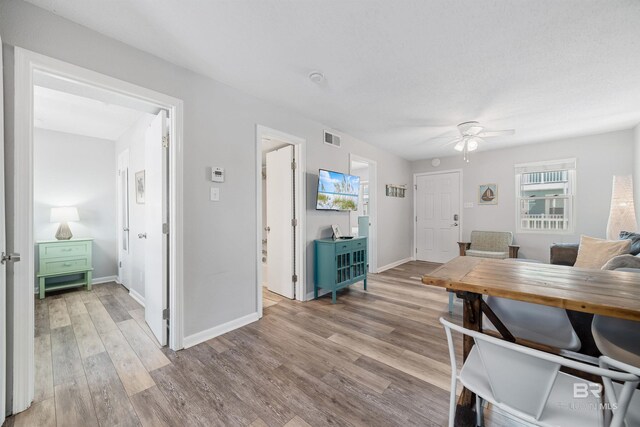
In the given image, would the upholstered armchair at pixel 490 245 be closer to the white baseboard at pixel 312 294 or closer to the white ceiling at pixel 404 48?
the white ceiling at pixel 404 48

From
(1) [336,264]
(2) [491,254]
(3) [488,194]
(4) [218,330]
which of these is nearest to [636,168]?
(3) [488,194]

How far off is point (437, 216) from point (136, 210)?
558 cm

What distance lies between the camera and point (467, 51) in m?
1.90

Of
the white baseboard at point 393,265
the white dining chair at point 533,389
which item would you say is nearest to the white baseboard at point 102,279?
the white baseboard at point 393,265

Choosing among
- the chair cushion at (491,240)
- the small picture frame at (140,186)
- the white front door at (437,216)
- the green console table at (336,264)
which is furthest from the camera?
the white front door at (437,216)

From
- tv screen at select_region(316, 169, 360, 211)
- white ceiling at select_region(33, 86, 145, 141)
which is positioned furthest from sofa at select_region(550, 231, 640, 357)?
white ceiling at select_region(33, 86, 145, 141)

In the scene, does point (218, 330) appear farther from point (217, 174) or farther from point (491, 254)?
point (491, 254)

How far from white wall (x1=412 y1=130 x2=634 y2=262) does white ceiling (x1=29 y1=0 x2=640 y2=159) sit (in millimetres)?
1000

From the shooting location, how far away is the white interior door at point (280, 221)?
329cm

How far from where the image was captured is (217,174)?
235 centimetres

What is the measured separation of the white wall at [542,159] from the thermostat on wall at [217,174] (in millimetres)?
4824

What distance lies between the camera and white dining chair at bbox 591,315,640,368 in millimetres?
1235

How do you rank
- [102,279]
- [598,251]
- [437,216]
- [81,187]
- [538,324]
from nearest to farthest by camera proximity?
1. [538,324]
2. [598,251]
3. [81,187]
4. [102,279]
5. [437,216]

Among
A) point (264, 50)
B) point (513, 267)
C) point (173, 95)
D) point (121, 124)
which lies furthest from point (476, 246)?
point (121, 124)
